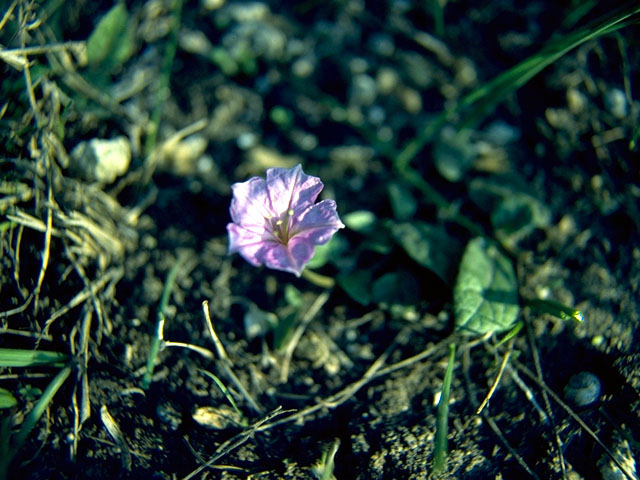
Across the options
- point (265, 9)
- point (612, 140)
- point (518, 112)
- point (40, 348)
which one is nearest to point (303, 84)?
point (265, 9)

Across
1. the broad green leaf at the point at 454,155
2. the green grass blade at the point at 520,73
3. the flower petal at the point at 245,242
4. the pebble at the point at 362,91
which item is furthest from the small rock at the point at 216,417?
the pebble at the point at 362,91

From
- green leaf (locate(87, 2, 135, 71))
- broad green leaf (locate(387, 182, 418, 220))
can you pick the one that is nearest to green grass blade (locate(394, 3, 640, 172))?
broad green leaf (locate(387, 182, 418, 220))

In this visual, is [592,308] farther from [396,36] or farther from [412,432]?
[396,36]

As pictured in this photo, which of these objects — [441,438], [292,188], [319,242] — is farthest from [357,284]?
[441,438]

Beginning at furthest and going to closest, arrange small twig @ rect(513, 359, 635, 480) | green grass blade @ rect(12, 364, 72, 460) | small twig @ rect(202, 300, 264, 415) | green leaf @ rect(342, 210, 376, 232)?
green leaf @ rect(342, 210, 376, 232)
small twig @ rect(202, 300, 264, 415)
small twig @ rect(513, 359, 635, 480)
green grass blade @ rect(12, 364, 72, 460)

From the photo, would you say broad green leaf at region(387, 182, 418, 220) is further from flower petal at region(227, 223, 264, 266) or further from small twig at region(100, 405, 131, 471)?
small twig at region(100, 405, 131, 471)

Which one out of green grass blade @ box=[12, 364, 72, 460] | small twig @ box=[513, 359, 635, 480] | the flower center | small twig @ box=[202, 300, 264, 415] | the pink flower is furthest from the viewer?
the flower center
